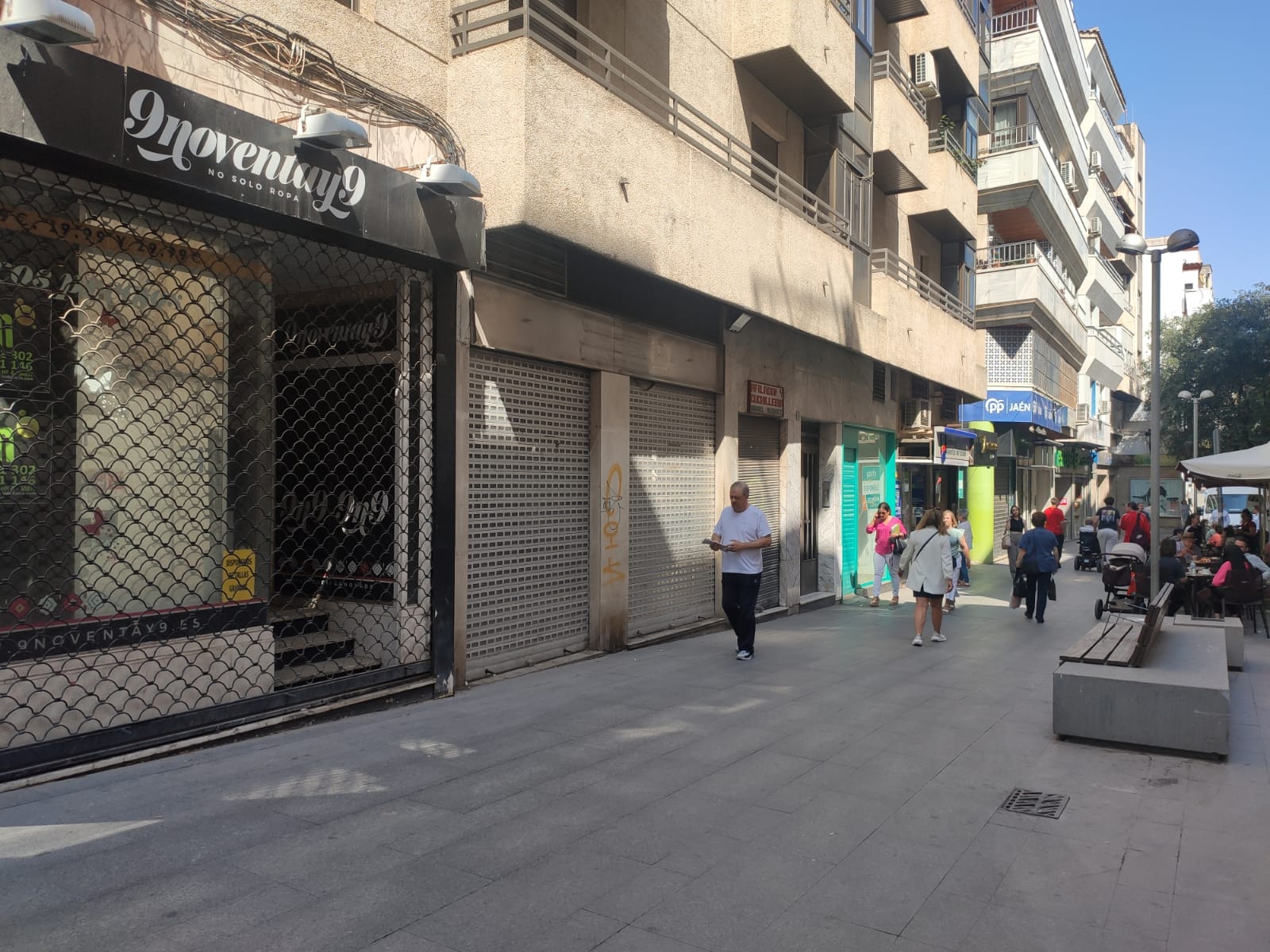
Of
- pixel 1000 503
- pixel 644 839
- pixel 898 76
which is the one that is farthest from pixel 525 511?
pixel 1000 503

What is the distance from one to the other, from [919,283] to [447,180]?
1334cm

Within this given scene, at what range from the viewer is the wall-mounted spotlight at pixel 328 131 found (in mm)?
5781

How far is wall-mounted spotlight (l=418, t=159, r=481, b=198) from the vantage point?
6.70 metres

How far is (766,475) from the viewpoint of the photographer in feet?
45.0

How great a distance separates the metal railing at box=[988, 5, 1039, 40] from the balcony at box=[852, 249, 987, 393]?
35.7 ft

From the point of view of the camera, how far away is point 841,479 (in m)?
16.0

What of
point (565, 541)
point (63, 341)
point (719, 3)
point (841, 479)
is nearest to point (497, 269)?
point (565, 541)

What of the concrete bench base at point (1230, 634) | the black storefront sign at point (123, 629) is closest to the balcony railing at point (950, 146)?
the concrete bench base at point (1230, 634)

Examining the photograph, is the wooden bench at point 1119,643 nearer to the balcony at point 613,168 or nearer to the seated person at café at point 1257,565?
the seated person at café at point 1257,565

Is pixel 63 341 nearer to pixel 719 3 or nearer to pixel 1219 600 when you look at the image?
pixel 719 3

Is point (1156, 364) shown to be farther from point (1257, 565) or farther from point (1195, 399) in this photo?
point (1195, 399)

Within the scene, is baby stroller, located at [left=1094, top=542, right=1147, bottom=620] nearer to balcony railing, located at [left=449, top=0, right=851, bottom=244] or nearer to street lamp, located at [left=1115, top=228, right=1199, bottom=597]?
street lamp, located at [left=1115, top=228, right=1199, bottom=597]

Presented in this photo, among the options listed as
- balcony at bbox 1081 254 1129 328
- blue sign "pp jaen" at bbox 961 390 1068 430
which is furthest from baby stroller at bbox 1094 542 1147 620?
balcony at bbox 1081 254 1129 328

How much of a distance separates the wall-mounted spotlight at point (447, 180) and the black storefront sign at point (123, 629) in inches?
124
